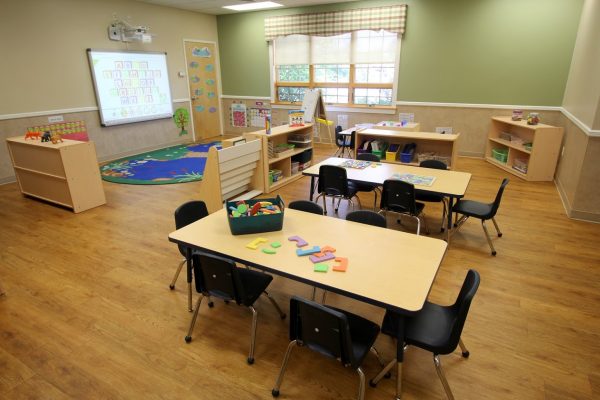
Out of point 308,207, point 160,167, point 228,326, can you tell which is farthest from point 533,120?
point 160,167

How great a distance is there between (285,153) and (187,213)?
2953mm

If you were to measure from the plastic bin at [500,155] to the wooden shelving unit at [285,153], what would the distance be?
138 inches

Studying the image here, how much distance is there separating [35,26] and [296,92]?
5.18 m

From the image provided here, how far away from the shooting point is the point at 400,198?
3.57m

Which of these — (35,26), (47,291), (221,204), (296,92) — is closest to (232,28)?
(296,92)

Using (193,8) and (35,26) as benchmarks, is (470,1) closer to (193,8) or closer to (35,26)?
(193,8)

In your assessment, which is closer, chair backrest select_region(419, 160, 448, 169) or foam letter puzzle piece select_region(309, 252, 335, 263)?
foam letter puzzle piece select_region(309, 252, 335, 263)

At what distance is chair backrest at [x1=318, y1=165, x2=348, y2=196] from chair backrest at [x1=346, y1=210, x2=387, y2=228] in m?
1.15

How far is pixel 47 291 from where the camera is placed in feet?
10.1

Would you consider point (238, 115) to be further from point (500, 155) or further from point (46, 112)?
point (500, 155)

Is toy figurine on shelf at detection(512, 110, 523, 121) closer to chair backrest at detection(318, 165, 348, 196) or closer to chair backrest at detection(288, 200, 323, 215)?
chair backrest at detection(318, 165, 348, 196)

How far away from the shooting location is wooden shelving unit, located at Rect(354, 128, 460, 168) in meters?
5.00

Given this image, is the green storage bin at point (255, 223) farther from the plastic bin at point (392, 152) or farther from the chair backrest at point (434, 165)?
the plastic bin at point (392, 152)

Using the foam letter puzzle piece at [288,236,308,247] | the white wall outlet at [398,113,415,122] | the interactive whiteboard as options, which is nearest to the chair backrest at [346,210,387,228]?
the foam letter puzzle piece at [288,236,308,247]
